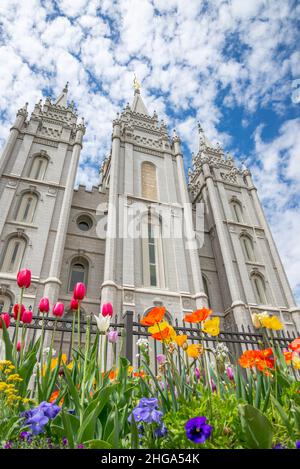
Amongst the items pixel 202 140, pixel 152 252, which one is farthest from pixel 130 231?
pixel 202 140

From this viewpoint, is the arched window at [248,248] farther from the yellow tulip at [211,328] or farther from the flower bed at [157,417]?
the yellow tulip at [211,328]

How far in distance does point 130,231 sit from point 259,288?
885cm

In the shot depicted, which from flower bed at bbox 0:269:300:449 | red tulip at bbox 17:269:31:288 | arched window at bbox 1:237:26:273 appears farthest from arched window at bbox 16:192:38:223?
flower bed at bbox 0:269:300:449

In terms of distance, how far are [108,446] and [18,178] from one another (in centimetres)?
1589

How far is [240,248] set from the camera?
18.1 meters

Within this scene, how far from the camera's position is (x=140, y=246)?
15242 mm

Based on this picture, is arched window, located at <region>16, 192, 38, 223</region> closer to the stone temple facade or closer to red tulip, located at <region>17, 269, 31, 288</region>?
the stone temple facade

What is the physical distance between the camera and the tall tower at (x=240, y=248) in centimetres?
1570

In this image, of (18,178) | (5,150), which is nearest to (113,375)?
(18,178)

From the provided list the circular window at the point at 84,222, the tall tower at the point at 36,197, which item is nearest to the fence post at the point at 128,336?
the tall tower at the point at 36,197

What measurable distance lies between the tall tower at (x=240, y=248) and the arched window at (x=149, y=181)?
4637 millimetres

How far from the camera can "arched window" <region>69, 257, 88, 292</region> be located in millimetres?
14406

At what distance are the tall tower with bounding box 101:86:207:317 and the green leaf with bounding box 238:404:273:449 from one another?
11.0 m
